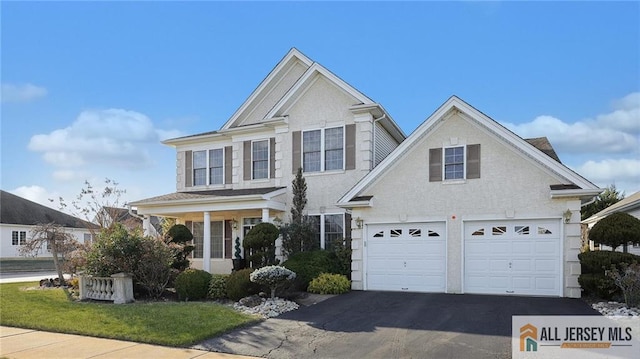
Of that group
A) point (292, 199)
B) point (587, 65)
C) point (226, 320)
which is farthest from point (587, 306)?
point (292, 199)

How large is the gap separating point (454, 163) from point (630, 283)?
571 centimetres

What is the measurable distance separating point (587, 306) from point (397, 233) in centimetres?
570

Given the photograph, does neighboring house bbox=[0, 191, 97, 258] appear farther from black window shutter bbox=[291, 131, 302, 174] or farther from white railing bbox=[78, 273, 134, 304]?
black window shutter bbox=[291, 131, 302, 174]

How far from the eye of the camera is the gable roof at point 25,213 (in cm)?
3803

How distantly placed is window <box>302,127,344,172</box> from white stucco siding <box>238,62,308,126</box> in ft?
10.1

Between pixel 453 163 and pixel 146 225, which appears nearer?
pixel 453 163

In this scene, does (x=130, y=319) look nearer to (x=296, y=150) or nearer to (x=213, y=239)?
(x=296, y=150)

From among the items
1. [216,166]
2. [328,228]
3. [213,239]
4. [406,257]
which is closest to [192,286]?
[328,228]

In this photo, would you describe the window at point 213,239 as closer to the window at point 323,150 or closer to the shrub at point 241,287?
the window at point 323,150

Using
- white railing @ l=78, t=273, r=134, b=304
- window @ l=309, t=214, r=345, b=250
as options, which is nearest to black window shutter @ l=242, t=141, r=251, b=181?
window @ l=309, t=214, r=345, b=250

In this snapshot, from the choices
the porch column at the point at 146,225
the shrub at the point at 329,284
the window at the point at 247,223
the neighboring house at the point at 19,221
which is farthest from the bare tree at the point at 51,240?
the neighboring house at the point at 19,221

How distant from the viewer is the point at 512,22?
1234 cm

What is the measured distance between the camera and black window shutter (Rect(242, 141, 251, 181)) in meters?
20.0

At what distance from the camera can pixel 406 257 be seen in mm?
14570
